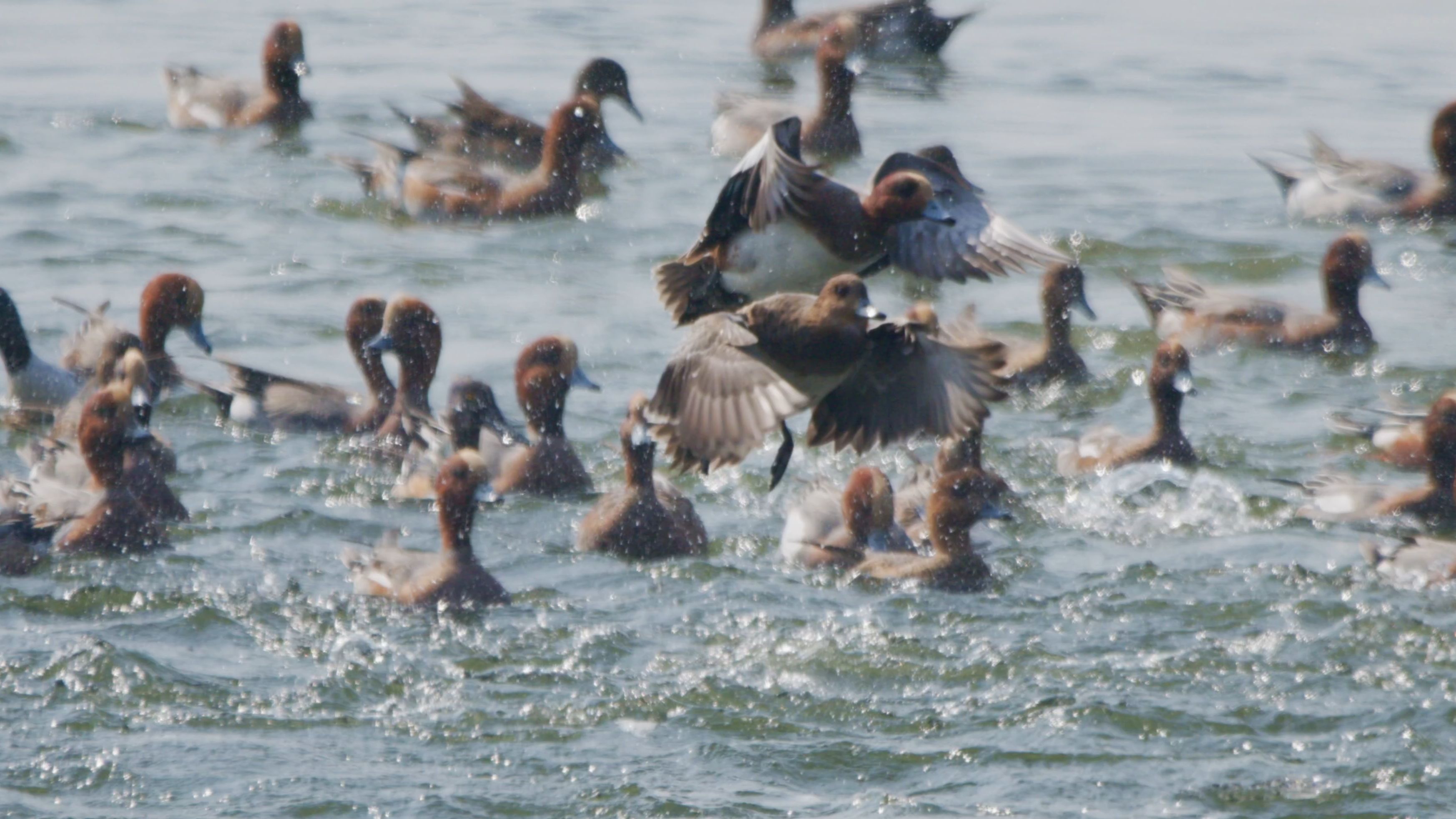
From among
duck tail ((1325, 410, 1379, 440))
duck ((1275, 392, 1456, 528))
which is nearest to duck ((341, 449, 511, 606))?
duck ((1275, 392, 1456, 528))

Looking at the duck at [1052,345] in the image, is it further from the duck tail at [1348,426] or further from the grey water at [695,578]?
the duck tail at [1348,426]

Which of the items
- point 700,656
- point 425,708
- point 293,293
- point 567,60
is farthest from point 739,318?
point 567,60

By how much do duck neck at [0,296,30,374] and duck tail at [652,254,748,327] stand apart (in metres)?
3.99

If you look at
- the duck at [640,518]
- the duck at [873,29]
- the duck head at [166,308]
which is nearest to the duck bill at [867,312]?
the duck at [640,518]

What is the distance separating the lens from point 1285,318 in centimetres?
1168

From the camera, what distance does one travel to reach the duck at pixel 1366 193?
14.2 metres

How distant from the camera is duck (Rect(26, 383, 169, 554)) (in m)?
8.23

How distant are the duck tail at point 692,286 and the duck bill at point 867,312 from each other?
91 cm

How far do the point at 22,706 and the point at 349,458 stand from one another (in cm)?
320

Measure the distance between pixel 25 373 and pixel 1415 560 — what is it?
6.58 meters

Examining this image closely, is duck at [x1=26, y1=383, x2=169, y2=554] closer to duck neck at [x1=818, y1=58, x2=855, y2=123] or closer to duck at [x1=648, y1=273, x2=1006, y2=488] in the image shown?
duck at [x1=648, y1=273, x2=1006, y2=488]

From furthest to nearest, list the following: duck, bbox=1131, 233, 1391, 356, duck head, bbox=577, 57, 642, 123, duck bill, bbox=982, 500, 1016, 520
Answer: duck head, bbox=577, 57, 642, 123
duck, bbox=1131, 233, 1391, 356
duck bill, bbox=982, 500, 1016, 520

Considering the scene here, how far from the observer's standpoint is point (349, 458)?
975 centimetres

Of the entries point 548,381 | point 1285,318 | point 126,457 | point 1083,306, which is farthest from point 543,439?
point 1285,318
